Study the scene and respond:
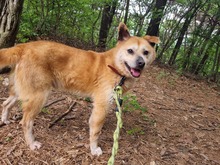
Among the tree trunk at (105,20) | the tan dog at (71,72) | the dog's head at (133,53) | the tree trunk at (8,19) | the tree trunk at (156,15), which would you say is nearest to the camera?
the tan dog at (71,72)

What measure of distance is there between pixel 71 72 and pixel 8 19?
187cm

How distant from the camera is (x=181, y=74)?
9562 mm

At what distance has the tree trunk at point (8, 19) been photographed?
4.69 metres

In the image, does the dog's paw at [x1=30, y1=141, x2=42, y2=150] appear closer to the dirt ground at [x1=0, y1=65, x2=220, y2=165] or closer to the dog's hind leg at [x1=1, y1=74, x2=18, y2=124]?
the dirt ground at [x1=0, y1=65, x2=220, y2=165]

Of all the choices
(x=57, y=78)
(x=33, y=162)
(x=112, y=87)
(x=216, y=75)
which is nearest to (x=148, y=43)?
(x=112, y=87)

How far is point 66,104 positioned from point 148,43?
5.96 feet

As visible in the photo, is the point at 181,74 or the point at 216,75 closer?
the point at 181,74

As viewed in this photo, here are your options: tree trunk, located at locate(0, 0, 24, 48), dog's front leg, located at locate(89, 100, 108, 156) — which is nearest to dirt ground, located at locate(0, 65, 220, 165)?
dog's front leg, located at locate(89, 100, 108, 156)

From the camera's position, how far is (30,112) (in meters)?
3.44

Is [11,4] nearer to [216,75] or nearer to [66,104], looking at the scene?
[66,104]

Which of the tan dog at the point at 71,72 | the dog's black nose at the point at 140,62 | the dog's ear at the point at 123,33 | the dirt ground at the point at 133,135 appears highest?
the dog's ear at the point at 123,33

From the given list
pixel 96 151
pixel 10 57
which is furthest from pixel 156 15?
pixel 10 57

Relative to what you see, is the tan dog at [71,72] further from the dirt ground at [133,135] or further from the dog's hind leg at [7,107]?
the dirt ground at [133,135]

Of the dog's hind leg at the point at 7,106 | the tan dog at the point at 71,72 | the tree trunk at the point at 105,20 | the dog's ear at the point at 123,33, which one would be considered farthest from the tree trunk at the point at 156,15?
the dog's hind leg at the point at 7,106
